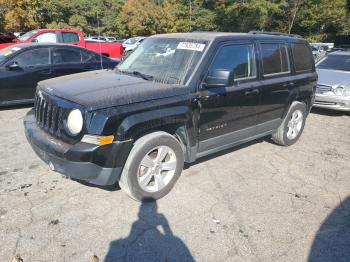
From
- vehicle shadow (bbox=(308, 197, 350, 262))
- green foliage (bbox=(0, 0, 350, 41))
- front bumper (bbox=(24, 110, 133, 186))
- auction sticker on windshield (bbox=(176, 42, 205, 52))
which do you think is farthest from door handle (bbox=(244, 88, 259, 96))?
green foliage (bbox=(0, 0, 350, 41))

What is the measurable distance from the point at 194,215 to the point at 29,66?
5543 mm

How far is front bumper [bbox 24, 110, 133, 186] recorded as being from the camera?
3080 mm

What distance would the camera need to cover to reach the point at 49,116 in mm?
3443

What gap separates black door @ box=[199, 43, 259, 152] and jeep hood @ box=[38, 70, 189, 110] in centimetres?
49

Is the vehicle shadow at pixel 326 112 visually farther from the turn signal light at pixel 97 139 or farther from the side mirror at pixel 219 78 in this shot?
the turn signal light at pixel 97 139

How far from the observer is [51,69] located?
739 cm

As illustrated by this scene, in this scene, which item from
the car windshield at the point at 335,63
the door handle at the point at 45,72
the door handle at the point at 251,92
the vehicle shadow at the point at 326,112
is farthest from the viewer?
the car windshield at the point at 335,63

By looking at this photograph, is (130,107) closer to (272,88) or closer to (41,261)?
(41,261)

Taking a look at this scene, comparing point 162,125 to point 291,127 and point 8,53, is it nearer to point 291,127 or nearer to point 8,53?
point 291,127

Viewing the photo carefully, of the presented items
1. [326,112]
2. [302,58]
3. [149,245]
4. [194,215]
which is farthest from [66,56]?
[326,112]

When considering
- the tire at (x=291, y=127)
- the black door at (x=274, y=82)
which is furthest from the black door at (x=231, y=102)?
the tire at (x=291, y=127)

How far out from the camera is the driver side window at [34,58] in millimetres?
→ 7043

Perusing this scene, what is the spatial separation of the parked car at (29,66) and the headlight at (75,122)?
4516 mm

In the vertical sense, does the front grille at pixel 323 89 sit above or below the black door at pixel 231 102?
below
